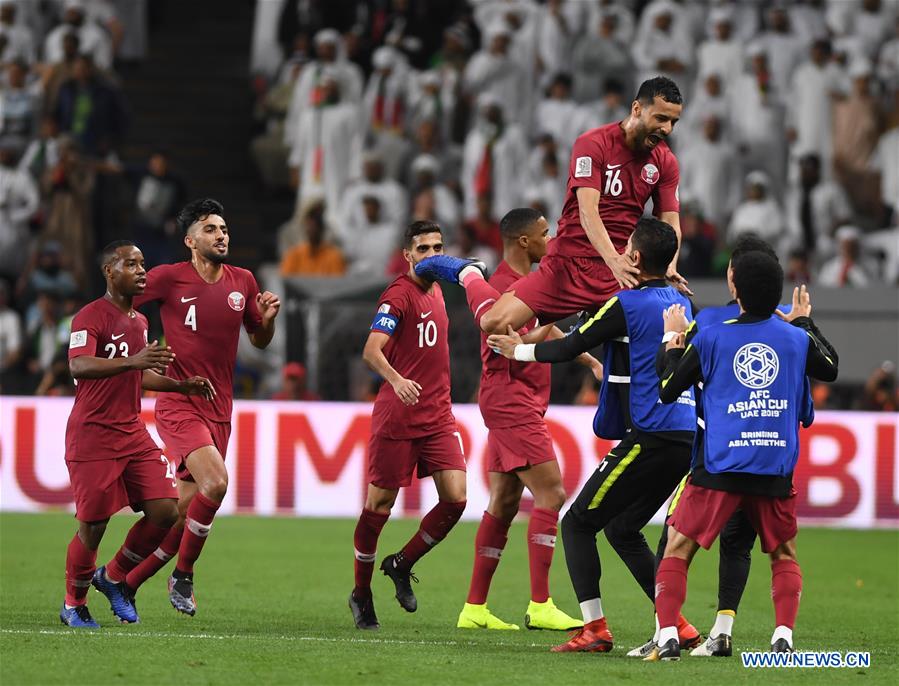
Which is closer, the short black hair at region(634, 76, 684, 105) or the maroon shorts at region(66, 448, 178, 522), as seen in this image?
the short black hair at region(634, 76, 684, 105)

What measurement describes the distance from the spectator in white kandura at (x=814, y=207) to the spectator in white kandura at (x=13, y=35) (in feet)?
35.3

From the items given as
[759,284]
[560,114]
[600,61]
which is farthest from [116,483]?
[600,61]

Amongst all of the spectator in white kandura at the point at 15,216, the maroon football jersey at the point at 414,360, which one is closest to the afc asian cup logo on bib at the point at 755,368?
the maroon football jersey at the point at 414,360

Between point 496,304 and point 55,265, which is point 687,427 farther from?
point 55,265

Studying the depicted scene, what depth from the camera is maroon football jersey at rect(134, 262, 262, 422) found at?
9.95 m

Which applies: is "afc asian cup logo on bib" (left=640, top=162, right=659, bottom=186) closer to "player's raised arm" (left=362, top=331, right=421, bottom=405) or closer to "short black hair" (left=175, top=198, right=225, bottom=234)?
"player's raised arm" (left=362, top=331, right=421, bottom=405)

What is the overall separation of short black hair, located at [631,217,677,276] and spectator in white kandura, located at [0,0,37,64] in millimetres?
16071

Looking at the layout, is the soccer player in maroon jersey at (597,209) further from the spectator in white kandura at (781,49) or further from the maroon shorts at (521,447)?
the spectator in white kandura at (781,49)

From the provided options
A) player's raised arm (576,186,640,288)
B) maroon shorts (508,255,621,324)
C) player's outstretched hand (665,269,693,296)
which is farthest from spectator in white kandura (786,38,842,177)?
player's outstretched hand (665,269,693,296)

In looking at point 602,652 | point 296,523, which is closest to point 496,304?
point 602,652

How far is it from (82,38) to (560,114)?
22.1ft

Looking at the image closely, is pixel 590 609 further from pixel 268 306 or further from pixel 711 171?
pixel 711 171

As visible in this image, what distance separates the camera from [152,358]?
29.0ft

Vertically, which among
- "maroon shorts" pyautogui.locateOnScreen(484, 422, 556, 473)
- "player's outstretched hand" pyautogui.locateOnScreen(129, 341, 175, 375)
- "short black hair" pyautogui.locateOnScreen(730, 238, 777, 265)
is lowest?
"maroon shorts" pyautogui.locateOnScreen(484, 422, 556, 473)
